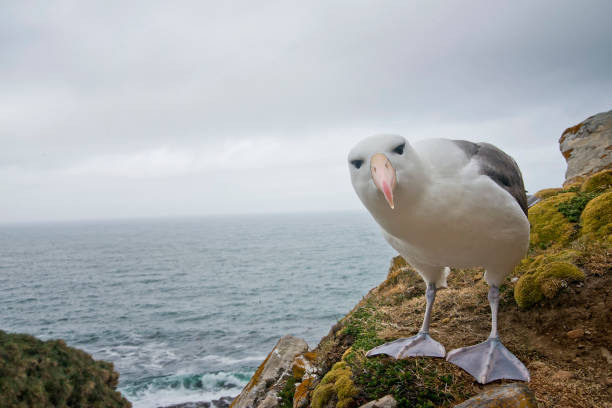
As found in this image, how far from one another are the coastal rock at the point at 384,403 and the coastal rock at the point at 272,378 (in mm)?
2927

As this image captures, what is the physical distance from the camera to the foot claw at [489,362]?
4.11 metres

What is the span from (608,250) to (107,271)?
6415 centimetres

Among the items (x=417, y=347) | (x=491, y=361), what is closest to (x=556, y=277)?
(x=491, y=361)

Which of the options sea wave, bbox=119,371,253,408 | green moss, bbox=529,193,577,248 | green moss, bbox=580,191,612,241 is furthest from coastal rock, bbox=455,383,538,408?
sea wave, bbox=119,371,253,408

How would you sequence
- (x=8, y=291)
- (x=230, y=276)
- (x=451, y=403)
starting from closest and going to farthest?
(x=451, y=403) < (x=8, y=291) < (x=230, y=276)

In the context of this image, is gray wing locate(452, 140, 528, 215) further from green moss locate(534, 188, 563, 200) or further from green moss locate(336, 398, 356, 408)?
green moss locate(534, 188, 563, 200)

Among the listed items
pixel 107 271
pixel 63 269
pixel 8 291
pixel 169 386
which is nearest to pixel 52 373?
pixel 169 386

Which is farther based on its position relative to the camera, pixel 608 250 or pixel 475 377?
pixel 608 250

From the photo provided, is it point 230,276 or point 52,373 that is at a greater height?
point 52,373

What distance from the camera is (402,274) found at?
30.3 feet

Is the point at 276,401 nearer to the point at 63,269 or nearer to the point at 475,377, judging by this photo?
the point at 475,377

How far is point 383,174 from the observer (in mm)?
3076

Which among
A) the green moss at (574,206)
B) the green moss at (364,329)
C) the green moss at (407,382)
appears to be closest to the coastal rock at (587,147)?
the green moss at (574,206)

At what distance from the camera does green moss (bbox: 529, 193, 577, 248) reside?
305 inches
